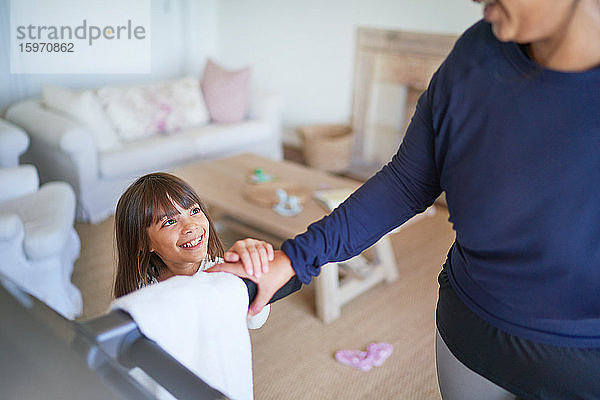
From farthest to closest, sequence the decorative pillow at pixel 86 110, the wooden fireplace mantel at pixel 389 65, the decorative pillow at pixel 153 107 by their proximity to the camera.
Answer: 1. the wooden fireplace mantel at pixel 389 65
2. the decorative pillow at pixel 153 107
3. the decorative pillow at pixel 86 110

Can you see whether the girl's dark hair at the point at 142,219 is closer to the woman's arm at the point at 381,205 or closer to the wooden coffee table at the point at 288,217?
the woman's arm at the point at 381,205

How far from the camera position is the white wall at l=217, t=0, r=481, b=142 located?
3.72 meters

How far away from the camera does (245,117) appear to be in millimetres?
3900

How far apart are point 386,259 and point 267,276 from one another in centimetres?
182

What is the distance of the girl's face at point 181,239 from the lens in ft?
3.65

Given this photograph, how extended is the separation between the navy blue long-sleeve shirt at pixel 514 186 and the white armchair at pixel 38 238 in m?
1.49

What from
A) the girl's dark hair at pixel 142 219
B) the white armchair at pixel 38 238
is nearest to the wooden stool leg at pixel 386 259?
the white armchair at pixel 38 238

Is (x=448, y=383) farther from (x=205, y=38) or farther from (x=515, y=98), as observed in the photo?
(x=205, y=38)

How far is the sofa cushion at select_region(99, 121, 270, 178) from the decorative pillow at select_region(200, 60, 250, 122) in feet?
0.28

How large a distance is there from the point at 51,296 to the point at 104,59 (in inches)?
76.8

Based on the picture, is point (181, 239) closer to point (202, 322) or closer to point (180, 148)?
point (202, 322)

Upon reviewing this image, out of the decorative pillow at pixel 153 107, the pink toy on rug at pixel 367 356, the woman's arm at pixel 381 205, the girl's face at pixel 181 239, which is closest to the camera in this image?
the woman's arm at pixel 381 205

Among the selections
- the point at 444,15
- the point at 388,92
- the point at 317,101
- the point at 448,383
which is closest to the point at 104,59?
the point at 317,101

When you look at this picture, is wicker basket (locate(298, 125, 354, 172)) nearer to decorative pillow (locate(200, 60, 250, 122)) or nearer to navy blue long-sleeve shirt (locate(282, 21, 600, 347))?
decorative pillow (locate(200, 60, 250, 122))
